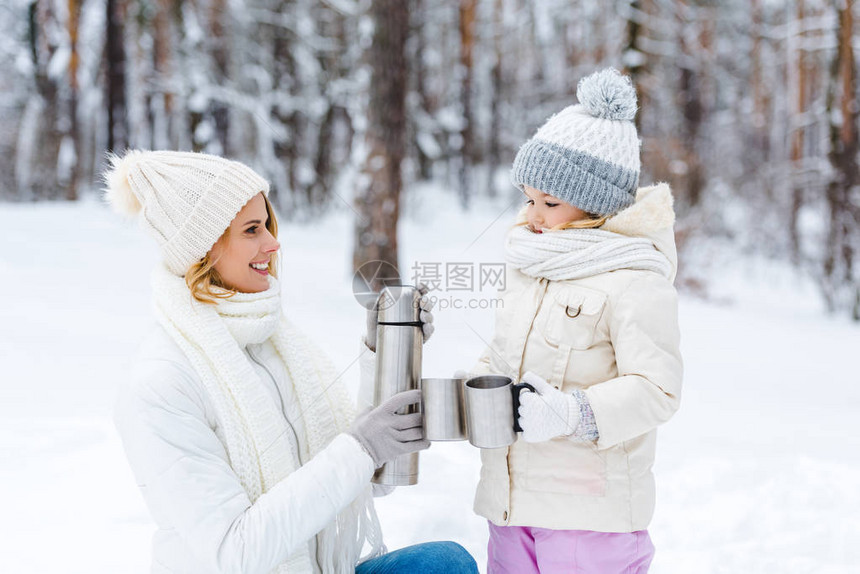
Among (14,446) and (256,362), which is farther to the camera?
(14,446)

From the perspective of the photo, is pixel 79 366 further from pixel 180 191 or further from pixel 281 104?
pixel 281 104

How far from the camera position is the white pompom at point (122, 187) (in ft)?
5.27

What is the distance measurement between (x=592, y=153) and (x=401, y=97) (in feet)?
14.7

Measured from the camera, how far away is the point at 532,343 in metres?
1.76

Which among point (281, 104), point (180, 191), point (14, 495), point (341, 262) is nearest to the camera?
point (180, 191)

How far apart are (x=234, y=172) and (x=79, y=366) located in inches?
135

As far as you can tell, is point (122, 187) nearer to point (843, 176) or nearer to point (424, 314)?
point (424, 314)

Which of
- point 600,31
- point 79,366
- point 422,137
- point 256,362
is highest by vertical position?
point 600,31

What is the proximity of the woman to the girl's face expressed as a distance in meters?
0.44

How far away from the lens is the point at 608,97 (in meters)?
1.78

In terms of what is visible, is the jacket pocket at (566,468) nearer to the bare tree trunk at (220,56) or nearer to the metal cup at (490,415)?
the metal cup at (490,415)

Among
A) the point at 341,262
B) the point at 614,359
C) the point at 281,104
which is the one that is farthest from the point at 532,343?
the point at 281,104

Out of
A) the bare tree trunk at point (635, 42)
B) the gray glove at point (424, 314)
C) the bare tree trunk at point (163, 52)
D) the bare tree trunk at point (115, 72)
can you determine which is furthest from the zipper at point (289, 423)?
the bare tree trunk at point (115, 72)

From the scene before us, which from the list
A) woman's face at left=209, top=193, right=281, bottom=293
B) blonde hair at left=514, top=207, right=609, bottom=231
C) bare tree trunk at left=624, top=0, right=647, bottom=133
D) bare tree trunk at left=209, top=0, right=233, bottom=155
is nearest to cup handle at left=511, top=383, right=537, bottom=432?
blonde hair at left=514, top=207, right=609, bottom=231
